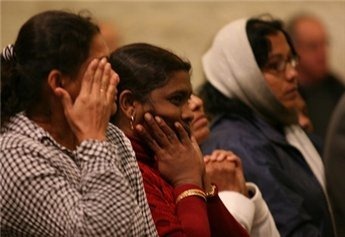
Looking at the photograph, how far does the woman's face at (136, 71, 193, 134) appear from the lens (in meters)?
2.57

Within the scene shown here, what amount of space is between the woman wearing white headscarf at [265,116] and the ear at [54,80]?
1.19m

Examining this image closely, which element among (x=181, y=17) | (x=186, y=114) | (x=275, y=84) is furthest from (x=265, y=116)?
(x=181, y=17)

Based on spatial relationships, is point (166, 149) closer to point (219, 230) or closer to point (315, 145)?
point (219, 230)

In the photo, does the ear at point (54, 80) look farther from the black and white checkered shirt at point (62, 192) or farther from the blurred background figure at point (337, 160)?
the blurred background figure at point (337, 160)

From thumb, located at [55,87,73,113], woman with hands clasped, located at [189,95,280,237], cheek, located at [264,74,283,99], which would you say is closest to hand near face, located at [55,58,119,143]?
thumb, located at [55,87,73,113]

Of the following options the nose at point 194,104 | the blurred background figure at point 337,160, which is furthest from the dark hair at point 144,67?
the blurred background figure at point 337,160

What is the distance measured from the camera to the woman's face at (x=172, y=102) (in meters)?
2.57

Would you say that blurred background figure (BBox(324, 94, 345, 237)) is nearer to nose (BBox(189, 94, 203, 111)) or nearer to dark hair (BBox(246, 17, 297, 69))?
nose (BBox(189, 94, 203, 111))

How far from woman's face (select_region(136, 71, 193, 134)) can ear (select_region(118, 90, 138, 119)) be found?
0.02 meters

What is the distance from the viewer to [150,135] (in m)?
2.55

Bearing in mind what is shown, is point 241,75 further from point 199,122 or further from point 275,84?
point 199,122

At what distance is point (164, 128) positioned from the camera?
255 cm

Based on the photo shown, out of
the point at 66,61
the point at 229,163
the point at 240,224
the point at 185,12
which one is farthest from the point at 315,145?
the point at 185,12

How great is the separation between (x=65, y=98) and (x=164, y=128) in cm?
37
